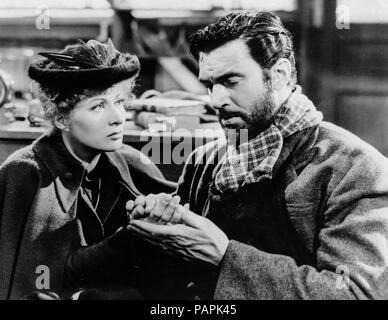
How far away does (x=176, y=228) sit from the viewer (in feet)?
4.11

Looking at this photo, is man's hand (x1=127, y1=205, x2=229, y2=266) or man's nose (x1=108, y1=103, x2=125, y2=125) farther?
man's nose (x1=108, y1=103, x2=125, y2=125)

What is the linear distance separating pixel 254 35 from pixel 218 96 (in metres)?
0.19

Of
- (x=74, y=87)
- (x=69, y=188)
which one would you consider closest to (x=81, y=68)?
(x=74, y=87)

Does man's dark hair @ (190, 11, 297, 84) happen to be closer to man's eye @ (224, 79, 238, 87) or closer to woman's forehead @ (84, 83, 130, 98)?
man's eye @ (224, 79, 238, 87)

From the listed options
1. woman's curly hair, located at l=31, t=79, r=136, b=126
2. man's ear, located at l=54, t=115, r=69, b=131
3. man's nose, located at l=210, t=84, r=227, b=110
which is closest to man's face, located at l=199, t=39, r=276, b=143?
man's nose, located at l=210, t=84, r=227, b=110

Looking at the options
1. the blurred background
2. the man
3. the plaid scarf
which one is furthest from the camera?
the blurred background

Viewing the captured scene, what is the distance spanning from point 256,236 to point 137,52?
1.82m

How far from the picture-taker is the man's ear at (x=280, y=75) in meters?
1.34

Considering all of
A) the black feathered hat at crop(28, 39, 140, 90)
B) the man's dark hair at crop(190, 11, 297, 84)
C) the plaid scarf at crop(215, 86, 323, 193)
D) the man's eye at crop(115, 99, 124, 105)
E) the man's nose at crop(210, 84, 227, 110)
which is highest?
the man's dark hair at crop(190, 11, 297, 84)

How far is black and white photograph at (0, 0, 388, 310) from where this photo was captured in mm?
1212

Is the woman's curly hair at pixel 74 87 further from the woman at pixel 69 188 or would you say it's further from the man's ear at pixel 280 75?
the man's ear at pixel 280 75

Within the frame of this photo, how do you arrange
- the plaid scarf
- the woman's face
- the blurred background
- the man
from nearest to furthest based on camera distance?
the man
the plaid scarf
the woman's face
the blurred background

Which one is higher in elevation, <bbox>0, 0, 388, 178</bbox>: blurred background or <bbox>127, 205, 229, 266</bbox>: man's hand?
<bbox>0, 0, 388, 178</bbox>: blurred background

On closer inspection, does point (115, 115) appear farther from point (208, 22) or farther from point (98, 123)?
point (208, 22)
